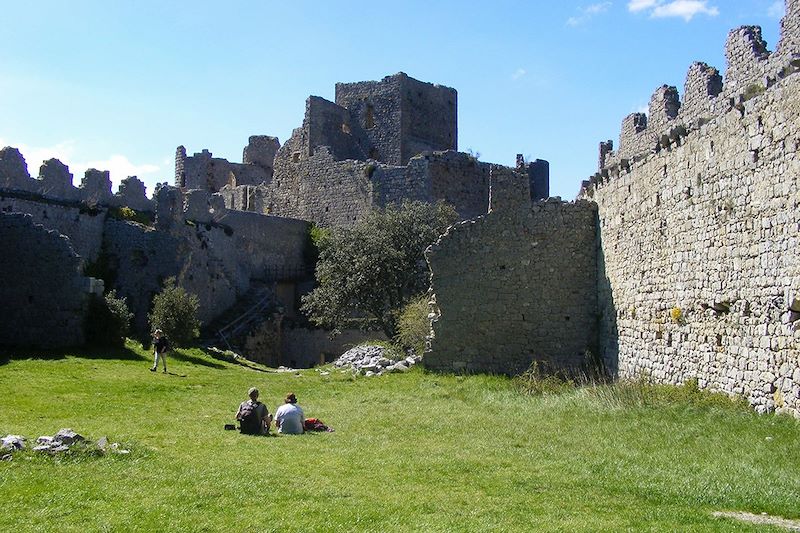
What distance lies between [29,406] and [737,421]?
10651mm

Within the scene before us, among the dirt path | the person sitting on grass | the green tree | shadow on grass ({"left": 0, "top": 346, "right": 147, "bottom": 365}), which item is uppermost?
the green tree

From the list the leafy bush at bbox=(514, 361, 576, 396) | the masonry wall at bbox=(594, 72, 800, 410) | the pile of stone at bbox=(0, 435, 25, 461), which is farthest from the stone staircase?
the pile of stone at bbox=(0, 435, 25, 461)

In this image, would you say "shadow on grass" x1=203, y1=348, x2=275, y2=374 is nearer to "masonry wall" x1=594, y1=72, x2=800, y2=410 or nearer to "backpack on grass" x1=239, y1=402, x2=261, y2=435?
"masonry wall" x1=594, y1=72, x2=800, y2=410

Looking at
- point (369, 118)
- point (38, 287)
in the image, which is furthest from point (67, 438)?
point (369, 118)

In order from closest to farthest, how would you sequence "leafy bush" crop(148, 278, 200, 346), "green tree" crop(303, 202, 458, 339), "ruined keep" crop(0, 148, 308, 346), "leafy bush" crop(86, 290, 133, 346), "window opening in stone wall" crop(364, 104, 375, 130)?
"leafy bush" crop(86, 290, 133, 346) < "ruined keep" crop(0, 148, 308, 346) < "leafy bush" crop(148, 278, 200, 346) < "green tree" crop(303, 202, 458, 339) < "window opening in stone wall" crop(364, 104, 375, 130)

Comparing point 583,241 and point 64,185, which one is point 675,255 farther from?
point 64,185

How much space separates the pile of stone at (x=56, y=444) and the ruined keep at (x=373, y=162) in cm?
2448

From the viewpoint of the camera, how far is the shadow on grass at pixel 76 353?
806 inches

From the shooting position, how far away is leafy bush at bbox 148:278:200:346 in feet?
78.2

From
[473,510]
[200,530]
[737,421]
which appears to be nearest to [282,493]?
[200,530]

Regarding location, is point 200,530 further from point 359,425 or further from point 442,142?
point 442,142

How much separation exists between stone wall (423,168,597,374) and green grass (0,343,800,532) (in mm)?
3303

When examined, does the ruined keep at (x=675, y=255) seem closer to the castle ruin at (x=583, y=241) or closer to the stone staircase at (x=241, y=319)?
the castle ruin at (x=583, y=241)

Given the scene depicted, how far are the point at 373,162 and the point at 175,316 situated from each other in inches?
563
